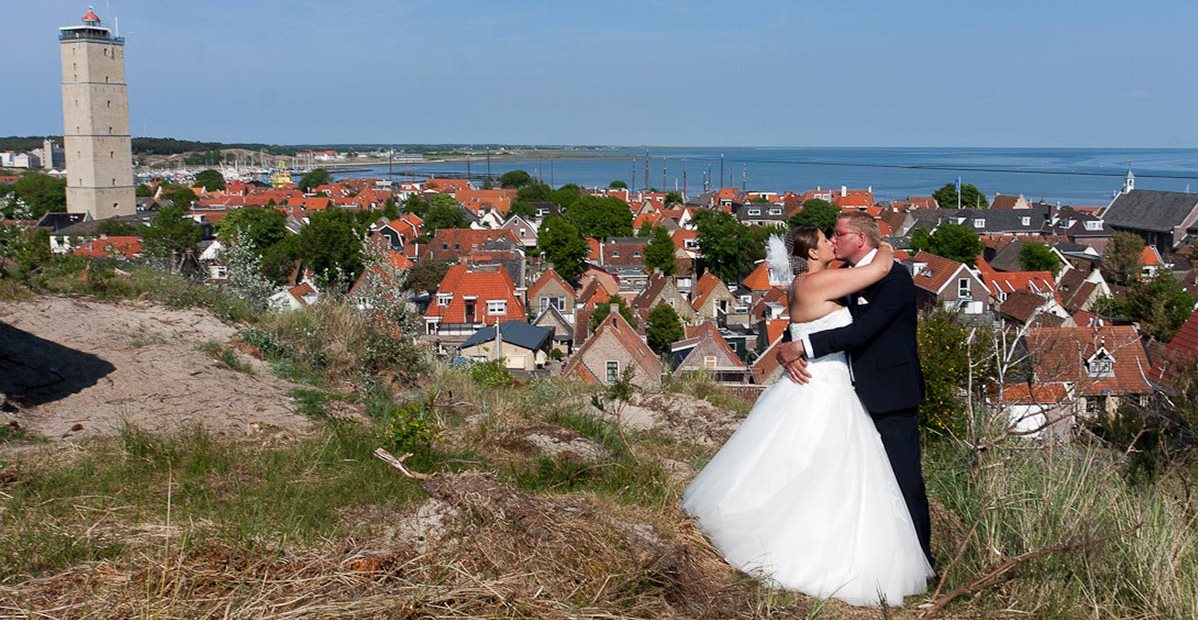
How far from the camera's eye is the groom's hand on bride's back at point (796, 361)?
4434 mm

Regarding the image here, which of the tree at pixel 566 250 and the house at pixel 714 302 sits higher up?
the tree at pixel 566 250

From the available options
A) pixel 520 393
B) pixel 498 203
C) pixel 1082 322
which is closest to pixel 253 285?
pixel 520 393

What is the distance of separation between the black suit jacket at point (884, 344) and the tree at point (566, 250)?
5862 cm

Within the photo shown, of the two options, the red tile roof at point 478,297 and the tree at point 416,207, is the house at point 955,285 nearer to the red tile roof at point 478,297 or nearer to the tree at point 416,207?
the red tile roof at point 478,297

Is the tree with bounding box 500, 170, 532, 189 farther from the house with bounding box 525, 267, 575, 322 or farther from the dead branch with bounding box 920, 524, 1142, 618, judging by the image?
the dead branch with bounding box 920, 524, 1142, 618

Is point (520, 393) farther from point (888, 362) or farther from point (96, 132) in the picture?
point (96, 132)

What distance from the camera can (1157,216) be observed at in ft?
255

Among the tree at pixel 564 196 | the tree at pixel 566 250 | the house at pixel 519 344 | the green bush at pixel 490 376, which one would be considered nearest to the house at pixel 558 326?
the house at pixel 519 344

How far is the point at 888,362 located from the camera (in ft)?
14.3

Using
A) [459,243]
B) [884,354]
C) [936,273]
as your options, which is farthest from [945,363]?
[459,243]

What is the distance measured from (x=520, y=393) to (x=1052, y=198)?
159238 millimetres

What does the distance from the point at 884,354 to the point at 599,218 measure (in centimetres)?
7996

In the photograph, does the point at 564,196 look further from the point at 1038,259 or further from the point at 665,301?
the point at 665,301

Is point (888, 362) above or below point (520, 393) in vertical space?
above
